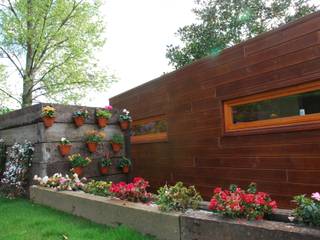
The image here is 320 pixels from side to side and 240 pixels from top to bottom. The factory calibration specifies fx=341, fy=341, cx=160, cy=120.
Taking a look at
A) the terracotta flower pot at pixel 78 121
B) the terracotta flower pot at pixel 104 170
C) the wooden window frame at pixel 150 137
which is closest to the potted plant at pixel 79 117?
the terracotta flower pot at pixel 78 121

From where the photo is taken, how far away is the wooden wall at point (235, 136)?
13.6 feet

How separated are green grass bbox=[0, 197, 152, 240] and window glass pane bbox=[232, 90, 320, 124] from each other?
8.15ft

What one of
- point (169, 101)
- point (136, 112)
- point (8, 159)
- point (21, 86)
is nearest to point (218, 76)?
point (169, 101)

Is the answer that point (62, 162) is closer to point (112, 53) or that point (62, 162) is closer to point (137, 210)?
point (137, 210)

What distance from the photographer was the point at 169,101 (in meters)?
6.79

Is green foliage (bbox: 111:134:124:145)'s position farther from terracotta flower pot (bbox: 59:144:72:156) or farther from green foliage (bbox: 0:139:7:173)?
green foliage (bbox: 0:139:7:173)

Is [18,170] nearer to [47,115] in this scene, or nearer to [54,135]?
[54,135]

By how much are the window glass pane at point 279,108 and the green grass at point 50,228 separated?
2483 millimetres

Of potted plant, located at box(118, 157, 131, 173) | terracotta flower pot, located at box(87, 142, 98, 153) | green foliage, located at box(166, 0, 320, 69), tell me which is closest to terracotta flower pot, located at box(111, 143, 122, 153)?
potted plant, located at box(118, 157, 131, 173)

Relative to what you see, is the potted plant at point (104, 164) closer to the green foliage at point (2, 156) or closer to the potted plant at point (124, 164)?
the potted plant at point (124, 164)

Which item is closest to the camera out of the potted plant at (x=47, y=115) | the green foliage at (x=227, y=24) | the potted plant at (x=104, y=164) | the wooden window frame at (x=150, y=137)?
the potted plant at (x=47, y=115)

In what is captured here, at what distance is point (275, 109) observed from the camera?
4570 mm

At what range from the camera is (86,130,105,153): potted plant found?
614cm

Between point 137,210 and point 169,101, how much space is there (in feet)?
12.1
